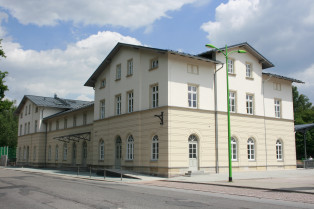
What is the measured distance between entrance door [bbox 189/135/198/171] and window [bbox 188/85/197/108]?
2.34 meters

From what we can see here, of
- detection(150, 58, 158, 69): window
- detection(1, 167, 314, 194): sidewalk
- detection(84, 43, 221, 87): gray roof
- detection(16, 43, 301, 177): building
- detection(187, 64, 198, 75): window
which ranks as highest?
detection(84, 43, 221, 87): gray roof

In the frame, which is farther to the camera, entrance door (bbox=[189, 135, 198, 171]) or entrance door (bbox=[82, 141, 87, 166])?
entrance door (bbox=[82, 141, 87, 166])

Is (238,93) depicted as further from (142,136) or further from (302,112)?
(302,112)

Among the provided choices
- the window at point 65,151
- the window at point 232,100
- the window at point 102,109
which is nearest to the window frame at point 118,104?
the window at point 102,109

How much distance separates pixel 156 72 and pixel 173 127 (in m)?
4.44

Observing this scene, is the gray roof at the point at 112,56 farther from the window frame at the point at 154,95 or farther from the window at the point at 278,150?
the window at the point at 278,150

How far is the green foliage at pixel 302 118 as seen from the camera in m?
47.0

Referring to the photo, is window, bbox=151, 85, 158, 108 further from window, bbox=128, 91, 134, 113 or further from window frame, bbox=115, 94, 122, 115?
window frame, bbox=115, 94, 122, 115

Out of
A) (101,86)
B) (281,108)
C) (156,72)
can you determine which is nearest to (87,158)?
(101,86)

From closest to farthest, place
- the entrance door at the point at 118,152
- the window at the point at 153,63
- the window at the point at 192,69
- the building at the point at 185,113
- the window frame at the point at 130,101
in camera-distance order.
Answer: the building at the point at 185,113, the window at the point at 192,69, the window at the point at 153,63, the window frame at the point at 130,101, the entrance door at the point at 118,152

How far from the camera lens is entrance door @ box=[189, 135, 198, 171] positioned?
79.6ft

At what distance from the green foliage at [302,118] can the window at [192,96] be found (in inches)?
1099

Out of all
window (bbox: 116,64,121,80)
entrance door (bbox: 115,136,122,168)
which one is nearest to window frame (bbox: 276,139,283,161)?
entrance door (bbox: 115,136,122,168)

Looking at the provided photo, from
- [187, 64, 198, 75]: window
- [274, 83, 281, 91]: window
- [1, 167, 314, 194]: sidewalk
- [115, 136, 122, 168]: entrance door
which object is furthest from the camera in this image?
[274, 83, 281, 91]: window
